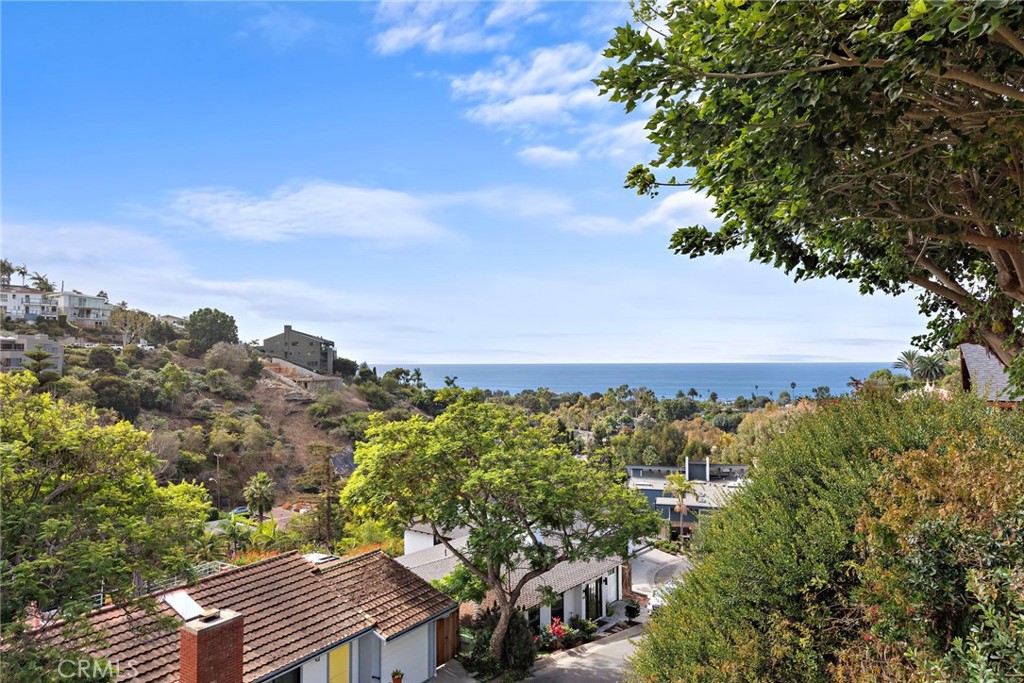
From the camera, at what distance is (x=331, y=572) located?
17.2m

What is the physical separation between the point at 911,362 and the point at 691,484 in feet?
134

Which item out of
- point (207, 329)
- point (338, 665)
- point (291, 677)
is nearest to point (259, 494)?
point (338, 665)

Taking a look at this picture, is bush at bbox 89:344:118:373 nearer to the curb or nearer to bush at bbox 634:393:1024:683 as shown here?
the curb

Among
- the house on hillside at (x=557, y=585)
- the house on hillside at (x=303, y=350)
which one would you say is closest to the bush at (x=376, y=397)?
the house on hillside at (x=303, y=350)

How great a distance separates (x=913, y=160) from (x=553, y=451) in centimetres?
1314

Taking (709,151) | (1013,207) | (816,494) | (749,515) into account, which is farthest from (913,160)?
(749,515)

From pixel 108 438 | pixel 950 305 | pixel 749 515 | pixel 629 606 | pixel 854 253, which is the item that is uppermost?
pixel 854 253

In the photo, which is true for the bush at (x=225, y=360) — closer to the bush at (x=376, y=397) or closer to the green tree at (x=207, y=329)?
the green tree at (x=207, y=329)

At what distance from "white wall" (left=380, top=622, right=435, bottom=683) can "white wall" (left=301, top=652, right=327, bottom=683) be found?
Answer: 6.24 ft

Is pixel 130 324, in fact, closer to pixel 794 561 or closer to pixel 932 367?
pixel 794 561

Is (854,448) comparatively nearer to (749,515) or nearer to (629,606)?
(749,515)

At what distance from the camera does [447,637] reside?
19.3m

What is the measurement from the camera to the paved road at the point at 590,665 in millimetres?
18047

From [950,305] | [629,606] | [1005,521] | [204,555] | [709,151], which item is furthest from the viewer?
[204,555]
